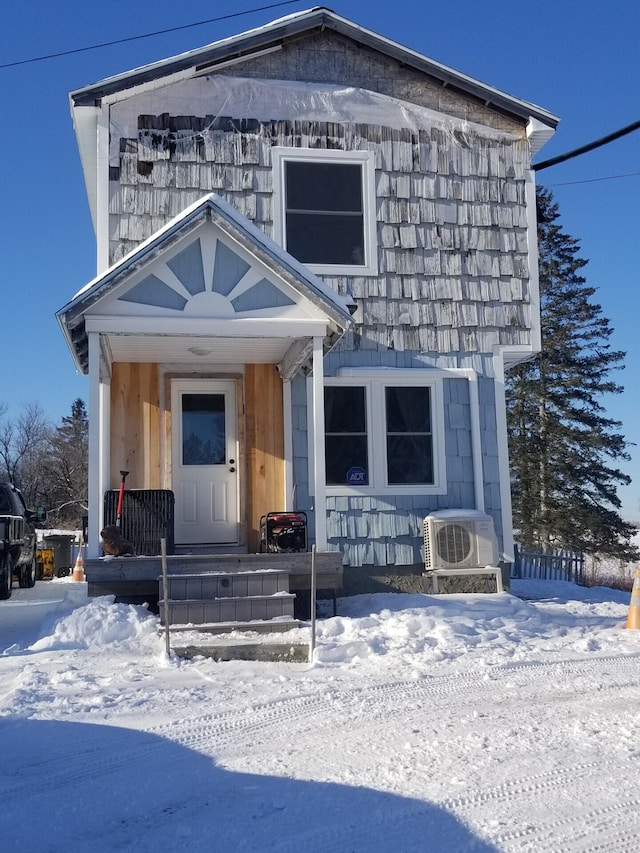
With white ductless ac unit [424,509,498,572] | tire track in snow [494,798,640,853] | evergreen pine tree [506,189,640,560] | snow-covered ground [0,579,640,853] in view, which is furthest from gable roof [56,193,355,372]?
evergreen pine tree [506,189,640,560]

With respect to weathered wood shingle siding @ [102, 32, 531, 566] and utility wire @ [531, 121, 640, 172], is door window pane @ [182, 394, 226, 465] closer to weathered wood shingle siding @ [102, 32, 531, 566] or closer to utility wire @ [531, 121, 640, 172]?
weathered wood shingle siding @ [102, 32, 531, 566]

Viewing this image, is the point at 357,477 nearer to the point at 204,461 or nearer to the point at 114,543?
the point at 204,461

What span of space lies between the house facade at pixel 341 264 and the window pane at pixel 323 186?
19mm

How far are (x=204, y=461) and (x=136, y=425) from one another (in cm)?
94

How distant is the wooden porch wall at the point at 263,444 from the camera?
10727 millimetres

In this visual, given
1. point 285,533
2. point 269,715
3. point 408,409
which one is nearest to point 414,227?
point 408,409

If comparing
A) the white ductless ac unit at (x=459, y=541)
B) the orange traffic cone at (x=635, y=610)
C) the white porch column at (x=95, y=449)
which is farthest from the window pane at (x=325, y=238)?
the orange traffic cone at (x=635, y=610)

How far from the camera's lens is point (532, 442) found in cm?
2825

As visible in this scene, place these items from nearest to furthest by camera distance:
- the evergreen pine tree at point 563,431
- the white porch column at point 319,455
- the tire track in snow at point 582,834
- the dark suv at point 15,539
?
the tire track in snow at point 582,834 → the white porch column at point 319,455 → the dark suv at point 15,539 → the evergreen pine tree at point 563,431

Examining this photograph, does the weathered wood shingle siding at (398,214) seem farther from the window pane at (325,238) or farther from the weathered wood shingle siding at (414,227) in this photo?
the window pane at (325,238)

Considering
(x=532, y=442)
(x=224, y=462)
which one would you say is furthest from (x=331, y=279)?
(x=532, y=442)

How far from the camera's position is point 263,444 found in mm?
10859

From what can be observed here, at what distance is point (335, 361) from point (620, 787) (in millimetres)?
7362

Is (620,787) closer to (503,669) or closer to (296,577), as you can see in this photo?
(503,669)
